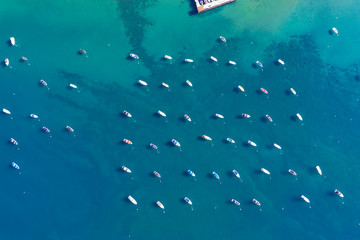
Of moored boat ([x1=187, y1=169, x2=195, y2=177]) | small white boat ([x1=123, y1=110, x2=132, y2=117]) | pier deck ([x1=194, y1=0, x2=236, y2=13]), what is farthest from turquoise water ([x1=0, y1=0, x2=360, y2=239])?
pier deck ([x1=194, y1=0, x2=236, y2=13])

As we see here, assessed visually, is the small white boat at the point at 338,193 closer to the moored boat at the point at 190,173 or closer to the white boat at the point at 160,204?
the moored boat at the point at 190,173

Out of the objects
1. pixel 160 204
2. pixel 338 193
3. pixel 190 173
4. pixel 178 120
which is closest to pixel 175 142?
pixel 178 120

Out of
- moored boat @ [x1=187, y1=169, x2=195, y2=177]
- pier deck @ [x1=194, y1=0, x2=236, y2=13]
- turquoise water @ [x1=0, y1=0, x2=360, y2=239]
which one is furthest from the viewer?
pier deck @ [x1=194, y1=0, x2=236, y2=13]

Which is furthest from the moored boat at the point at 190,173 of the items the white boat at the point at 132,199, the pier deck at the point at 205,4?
the pier deck at the point at 205,4

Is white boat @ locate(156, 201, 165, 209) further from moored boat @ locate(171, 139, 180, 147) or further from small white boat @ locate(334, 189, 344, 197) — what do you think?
small white boat @ locate(334, 189, 344, 197)

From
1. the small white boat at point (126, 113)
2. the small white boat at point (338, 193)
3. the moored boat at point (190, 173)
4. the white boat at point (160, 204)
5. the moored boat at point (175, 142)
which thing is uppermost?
the small white boat at point (126, 113)

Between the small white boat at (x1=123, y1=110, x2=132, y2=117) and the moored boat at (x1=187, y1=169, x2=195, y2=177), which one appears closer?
the moored boat at (x1=187, y1=169, x2=195, y2=177)

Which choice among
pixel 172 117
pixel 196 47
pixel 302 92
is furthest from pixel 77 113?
pixel 302 92

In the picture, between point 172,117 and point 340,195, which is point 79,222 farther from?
point 340,195
